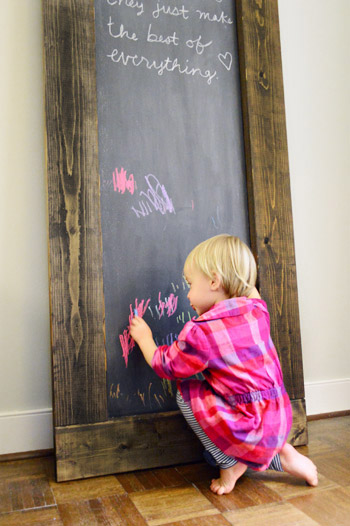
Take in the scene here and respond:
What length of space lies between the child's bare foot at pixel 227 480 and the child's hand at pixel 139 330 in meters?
0.43

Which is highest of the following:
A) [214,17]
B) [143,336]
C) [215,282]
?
[214,17]

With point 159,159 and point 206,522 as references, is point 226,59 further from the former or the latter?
point 206,522

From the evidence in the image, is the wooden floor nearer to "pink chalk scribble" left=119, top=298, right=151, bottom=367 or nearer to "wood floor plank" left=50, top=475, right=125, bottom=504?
"wood floor plank" left=50, top=475, right=125, bottom=504

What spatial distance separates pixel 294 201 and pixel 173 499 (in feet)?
4.09

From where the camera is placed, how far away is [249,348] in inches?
52.4

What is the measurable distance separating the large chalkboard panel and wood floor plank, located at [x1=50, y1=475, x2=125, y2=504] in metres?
0.21

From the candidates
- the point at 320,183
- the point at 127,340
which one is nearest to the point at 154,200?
the point at 127,340

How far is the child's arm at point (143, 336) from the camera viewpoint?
142 cm

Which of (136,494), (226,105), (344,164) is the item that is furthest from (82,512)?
(344,164)

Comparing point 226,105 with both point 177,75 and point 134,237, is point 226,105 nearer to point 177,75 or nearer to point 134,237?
point 177,75

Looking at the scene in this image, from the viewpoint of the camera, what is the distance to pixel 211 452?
53.9 inches

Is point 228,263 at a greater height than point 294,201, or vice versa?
point 294,201

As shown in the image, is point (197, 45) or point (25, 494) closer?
point (25, 494)

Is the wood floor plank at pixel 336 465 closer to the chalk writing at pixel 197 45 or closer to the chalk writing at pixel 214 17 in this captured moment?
the chalk writing at pixel 197 45
